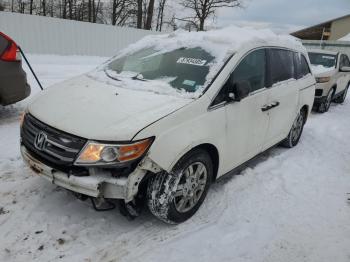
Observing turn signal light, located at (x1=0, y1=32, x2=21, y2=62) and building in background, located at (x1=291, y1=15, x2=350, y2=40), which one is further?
building in background, located at (x1=291, y1=15, x2=350, y2=40)

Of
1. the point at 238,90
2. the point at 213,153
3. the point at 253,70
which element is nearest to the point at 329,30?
the point at 253,70

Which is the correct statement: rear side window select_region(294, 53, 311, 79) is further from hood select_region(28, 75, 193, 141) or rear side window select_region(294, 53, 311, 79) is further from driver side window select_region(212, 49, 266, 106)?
hood select_region(28, 75, 193, 141)

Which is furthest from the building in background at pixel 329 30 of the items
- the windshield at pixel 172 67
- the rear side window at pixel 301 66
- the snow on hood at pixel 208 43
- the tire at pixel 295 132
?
the windshield at pixel 172 67

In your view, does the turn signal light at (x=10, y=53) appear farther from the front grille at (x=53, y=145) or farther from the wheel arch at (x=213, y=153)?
the wheel arch at (x=213, y=153)

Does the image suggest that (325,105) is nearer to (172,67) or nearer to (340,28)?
(172,67)

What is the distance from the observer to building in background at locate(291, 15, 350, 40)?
3894 centimetres

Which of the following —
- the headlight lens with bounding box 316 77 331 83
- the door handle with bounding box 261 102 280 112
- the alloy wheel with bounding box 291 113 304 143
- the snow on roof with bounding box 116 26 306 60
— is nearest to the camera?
the snow on roof with bounding box 116 26 306 60

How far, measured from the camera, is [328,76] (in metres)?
8.66

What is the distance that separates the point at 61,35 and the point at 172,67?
13823 mm

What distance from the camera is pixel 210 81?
3.24 metres

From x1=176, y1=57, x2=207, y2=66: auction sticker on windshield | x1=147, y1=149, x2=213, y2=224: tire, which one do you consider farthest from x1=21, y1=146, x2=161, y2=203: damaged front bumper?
x1=176, y1=57, x2=207, y2=66: auction sticker on windshield

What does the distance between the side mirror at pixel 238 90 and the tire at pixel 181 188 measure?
642 millimetres

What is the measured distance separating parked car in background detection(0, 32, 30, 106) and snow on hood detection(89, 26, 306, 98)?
208 centimetres

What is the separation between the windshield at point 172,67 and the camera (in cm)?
335
